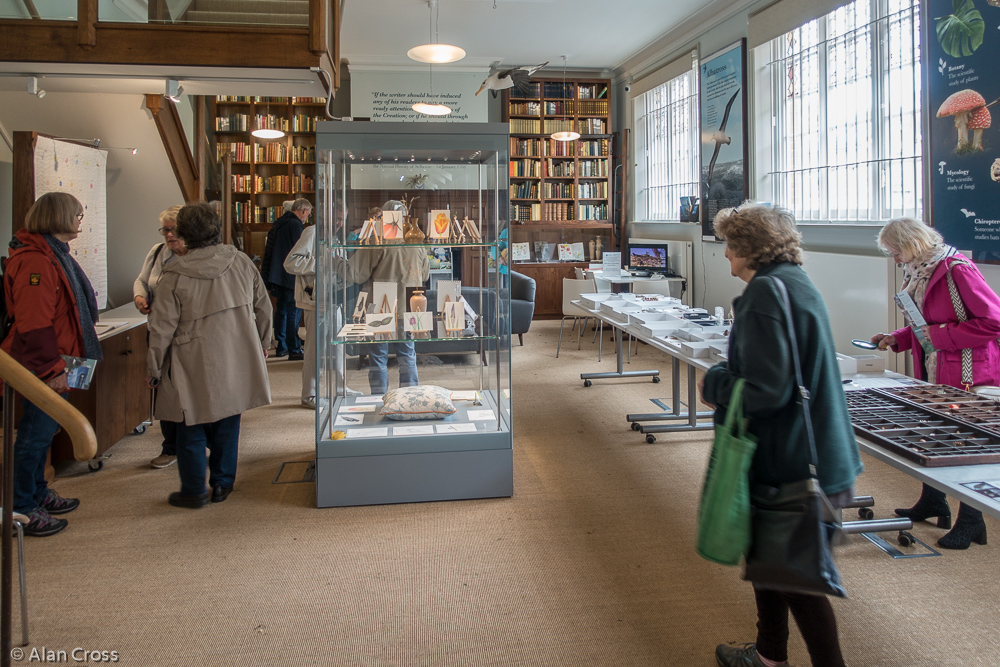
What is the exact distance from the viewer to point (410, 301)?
3.65 metres

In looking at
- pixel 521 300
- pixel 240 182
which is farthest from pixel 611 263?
pixel 240 182

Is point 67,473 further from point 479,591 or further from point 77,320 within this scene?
point 479,591

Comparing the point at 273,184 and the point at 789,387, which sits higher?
the point at 273,184

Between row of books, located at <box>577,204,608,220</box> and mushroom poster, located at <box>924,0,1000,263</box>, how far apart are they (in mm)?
6451

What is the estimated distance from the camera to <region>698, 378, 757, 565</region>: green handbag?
6.02 ft

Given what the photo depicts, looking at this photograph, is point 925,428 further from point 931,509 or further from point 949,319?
point 931,509

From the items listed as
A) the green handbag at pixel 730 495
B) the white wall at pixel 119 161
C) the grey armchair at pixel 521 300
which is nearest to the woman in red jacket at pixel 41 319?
the white wall at pixel 119 161

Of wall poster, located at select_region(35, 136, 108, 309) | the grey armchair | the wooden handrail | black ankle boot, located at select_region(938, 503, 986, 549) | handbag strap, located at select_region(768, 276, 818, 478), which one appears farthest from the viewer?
the grey armchair

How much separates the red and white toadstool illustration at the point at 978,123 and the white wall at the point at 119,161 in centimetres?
613

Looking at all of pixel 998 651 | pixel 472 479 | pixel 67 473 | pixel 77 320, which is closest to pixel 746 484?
pixel 998 651

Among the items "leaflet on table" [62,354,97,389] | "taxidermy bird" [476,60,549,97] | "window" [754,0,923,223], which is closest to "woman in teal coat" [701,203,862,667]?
"leaflet on table" [62,354,97,389]

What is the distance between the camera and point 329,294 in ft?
11.8

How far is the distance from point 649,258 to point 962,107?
15.9 ft

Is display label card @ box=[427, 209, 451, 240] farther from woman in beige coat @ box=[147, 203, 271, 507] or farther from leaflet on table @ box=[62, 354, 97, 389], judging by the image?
leaflet on table @ box=[62, 354, 97, 389]
